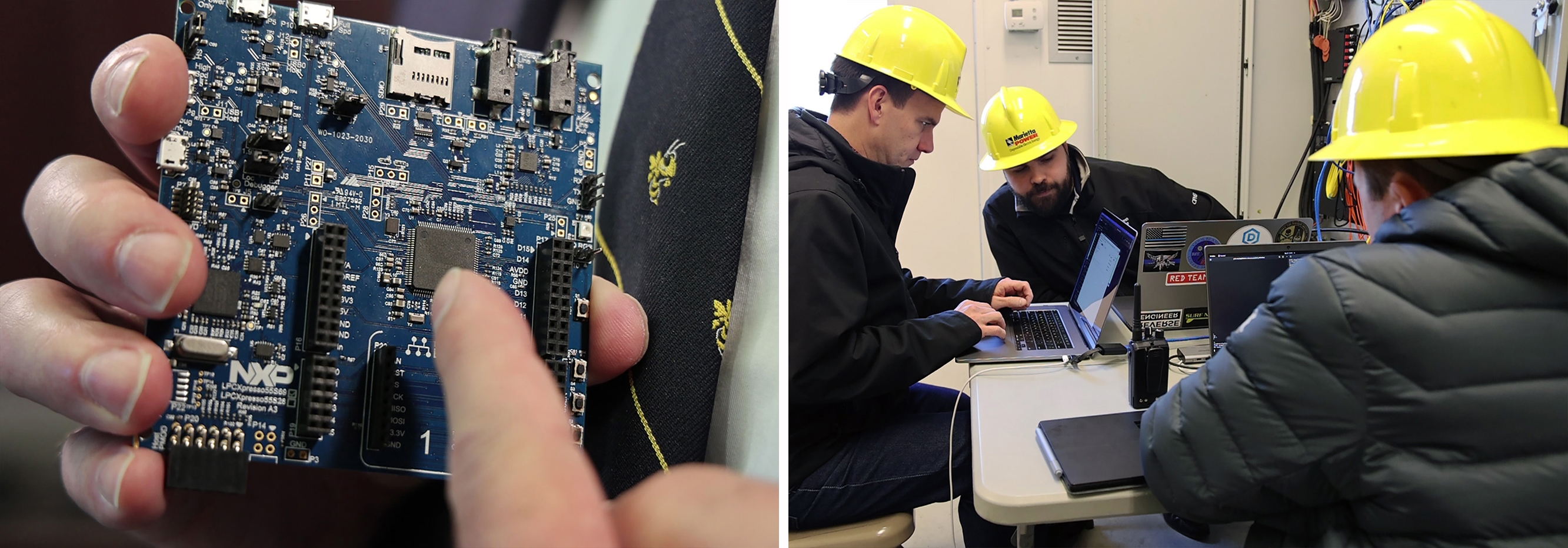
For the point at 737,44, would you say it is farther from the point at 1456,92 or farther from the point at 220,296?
the point at 1456,92

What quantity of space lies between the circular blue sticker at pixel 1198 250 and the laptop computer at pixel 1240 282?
24 centimetres

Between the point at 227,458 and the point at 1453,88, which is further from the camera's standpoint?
the point at 1453,88

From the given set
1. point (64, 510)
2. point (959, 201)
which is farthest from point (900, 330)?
point (959, 201)

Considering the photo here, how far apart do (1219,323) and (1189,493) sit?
570 mm

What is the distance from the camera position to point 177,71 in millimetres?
394

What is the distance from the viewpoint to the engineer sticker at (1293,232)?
5.61ft

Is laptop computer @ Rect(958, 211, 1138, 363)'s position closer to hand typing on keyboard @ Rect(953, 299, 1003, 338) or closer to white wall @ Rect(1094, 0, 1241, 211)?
hand typing on keyboard @ Rect(953, 299, 1003, 338)

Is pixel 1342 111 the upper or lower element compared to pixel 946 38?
lower

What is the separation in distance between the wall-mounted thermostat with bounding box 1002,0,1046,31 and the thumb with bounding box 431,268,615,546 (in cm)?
325

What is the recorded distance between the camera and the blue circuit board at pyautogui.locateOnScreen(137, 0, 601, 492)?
15.9 inches

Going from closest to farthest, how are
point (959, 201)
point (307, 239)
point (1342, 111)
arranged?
point (307, 239), point (1342, 111), point (959, 201)

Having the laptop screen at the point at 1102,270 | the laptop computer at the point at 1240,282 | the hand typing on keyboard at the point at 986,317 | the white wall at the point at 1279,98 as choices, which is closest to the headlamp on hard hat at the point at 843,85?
the hand typing on keyboard at the point at 986,317

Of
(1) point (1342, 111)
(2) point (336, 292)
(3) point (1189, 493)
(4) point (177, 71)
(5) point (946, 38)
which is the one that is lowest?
(3) point (1189, 493)

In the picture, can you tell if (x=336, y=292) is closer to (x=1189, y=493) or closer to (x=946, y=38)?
(x=1189, y=493)
